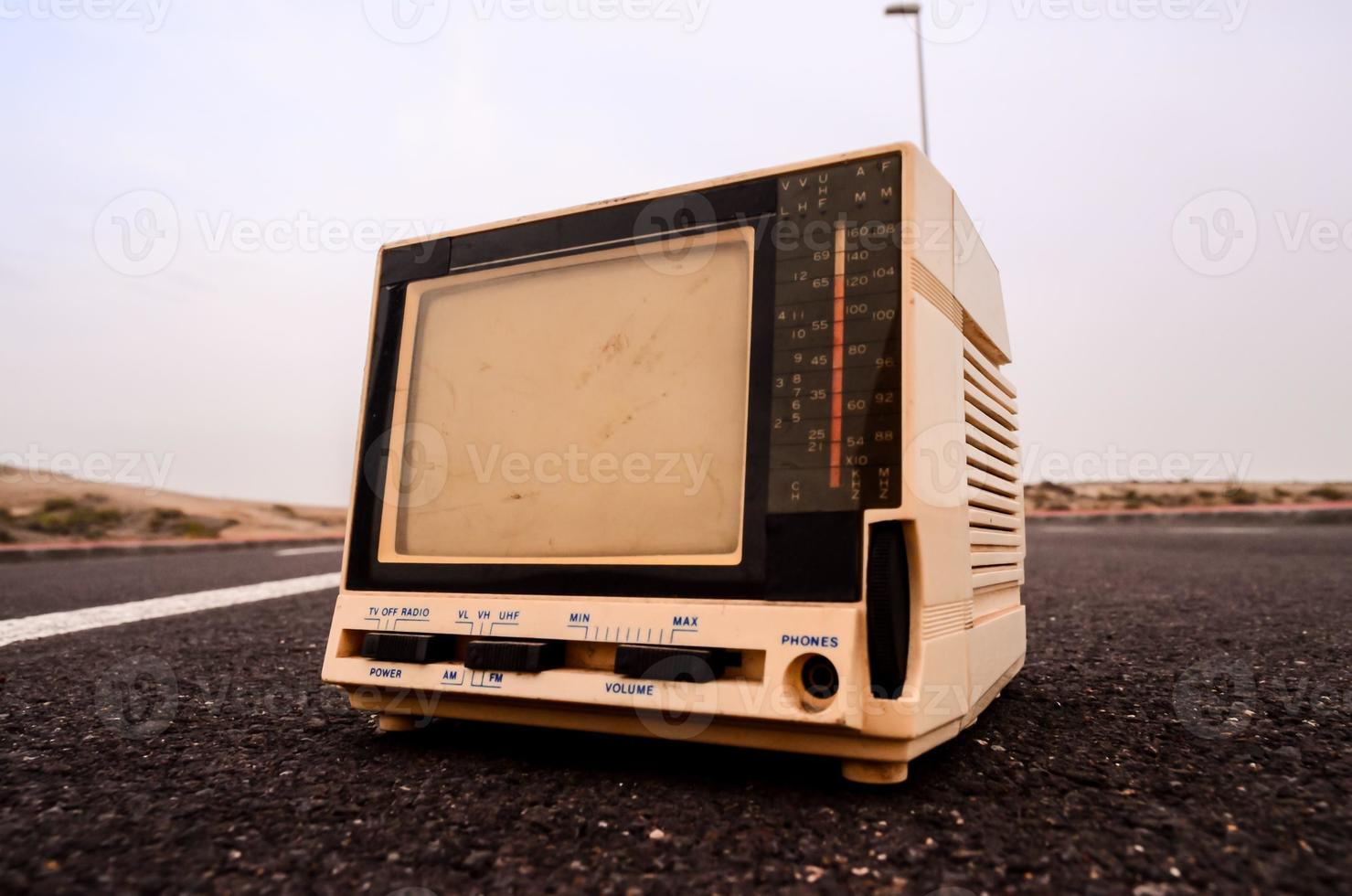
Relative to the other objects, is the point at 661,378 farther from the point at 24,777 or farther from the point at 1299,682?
the point at 1299,682

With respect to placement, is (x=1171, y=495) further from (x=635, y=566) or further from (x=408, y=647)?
(x=408, y=647)

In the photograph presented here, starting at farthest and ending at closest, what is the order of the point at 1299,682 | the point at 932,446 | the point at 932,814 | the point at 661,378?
the point at 1299,682 < the point at 661,378 < the point at 932,446 < the point at 932,814

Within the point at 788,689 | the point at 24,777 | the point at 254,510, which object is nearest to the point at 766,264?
the point at 788,689

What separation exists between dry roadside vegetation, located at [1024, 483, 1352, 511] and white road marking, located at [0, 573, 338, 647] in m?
14.4

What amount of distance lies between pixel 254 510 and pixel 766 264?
21611mm

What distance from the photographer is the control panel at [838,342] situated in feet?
3.53

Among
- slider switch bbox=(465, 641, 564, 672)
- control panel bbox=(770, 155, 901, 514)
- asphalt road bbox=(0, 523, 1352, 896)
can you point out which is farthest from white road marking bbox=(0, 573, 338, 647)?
control panel bbox=(770, 155, 901, 514)

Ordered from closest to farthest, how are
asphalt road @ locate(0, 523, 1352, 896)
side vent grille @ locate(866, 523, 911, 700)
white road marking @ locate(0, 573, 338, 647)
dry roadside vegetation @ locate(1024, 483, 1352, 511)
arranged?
asphalt road @ locate(0, 523, 1352, 896)
side vent grille @ locate(866, 523, 911, 700)
white road marking @ locate(0, 573, 338, 647)
dry roadside vegetation @ locate(1024, 483, 1352, 511)

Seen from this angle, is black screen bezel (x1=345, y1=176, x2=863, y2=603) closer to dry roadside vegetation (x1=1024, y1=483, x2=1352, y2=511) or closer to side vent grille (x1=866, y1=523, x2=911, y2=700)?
side vent grille (x1=866, y1=523, x2=911, y2=700)

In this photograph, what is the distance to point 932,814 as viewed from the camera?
38.7 inches

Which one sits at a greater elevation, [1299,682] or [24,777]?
[1299,682]

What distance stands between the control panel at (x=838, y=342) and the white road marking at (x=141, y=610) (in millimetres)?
2492

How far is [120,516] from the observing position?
14.5m

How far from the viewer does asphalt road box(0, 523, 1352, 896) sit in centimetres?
83
